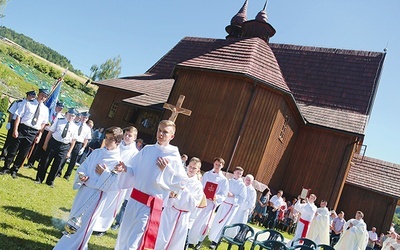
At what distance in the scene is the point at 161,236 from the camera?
18.5 ft

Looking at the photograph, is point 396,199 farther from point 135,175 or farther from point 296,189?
point 135,175

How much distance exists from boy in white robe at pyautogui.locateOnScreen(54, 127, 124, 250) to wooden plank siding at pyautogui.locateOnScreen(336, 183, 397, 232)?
2011cm

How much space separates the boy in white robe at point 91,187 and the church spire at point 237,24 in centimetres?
2670

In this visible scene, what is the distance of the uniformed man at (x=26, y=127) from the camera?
788cm

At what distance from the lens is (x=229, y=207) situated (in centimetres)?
898

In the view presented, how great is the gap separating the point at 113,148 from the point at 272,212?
13838 millimetres

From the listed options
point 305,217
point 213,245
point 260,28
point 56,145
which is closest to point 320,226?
point 305,217

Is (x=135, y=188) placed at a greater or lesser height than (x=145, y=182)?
lesser

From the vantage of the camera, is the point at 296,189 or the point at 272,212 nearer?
the point at 272,212

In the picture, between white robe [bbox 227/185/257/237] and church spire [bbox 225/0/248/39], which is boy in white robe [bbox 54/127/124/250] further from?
church spire [bbox 225/0/248/39]

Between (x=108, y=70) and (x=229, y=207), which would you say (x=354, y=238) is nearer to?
(x=229, y=207)

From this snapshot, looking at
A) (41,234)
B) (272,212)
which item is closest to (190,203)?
(41,234)

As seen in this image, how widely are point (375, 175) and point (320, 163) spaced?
4933 mm

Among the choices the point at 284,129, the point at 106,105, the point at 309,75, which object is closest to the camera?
the point at 284,129
